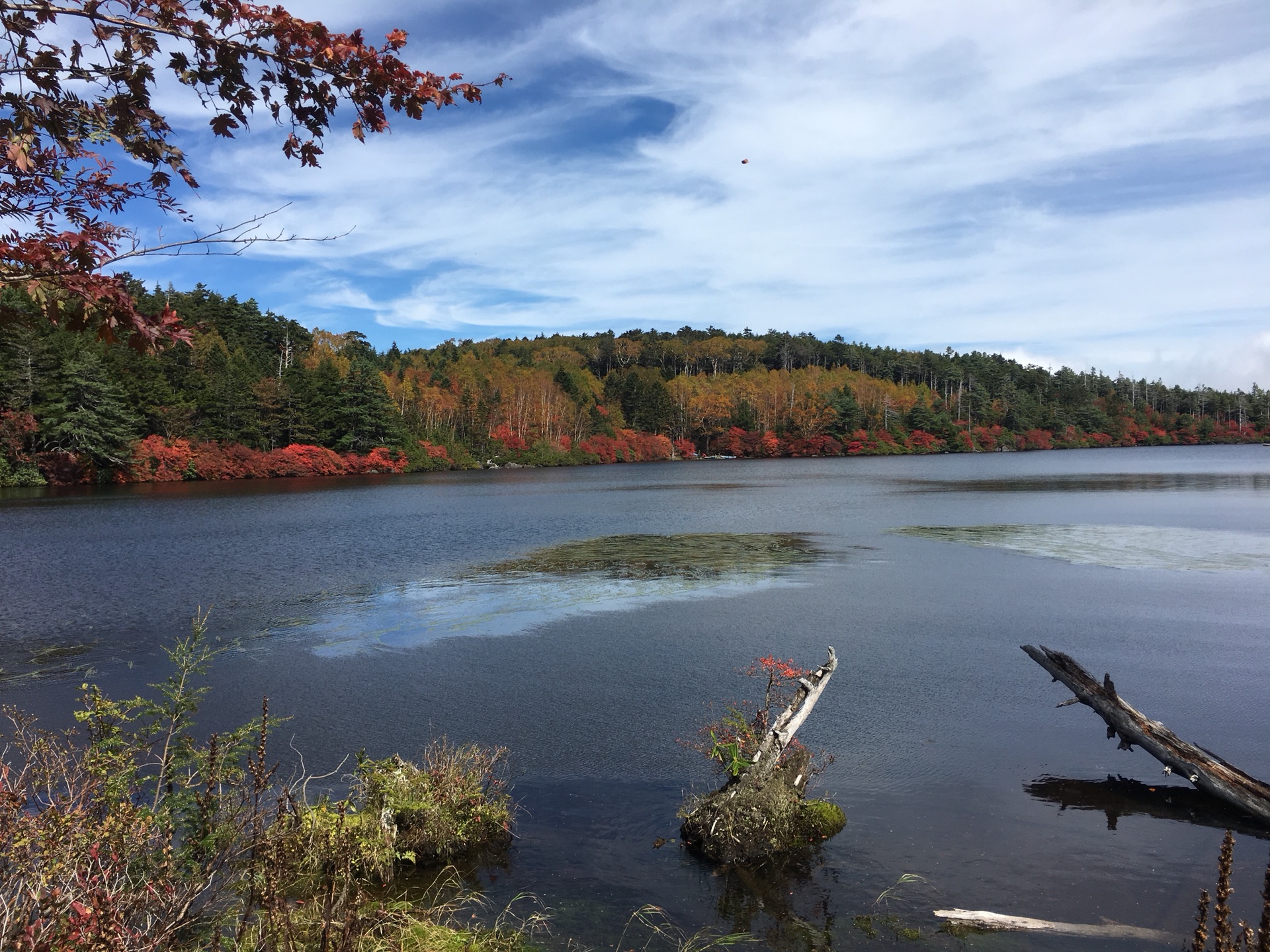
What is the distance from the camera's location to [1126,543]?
2741cm

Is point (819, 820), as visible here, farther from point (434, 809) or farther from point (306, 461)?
point (306, 461)

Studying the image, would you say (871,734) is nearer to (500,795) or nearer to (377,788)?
→ (500,795)

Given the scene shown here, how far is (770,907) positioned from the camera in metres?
6.75

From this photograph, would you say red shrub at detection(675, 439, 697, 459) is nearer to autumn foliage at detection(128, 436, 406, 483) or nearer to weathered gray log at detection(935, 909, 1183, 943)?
autumn foliage at detection(128, 436, 406, 483)

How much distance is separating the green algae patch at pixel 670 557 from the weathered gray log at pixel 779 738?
14.1 metres

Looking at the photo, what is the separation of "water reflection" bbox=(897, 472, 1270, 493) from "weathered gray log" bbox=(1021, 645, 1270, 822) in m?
44.5

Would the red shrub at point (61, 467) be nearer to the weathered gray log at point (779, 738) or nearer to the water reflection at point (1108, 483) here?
the water reflection at point (1108, 483)

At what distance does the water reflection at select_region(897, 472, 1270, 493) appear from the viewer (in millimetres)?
51094

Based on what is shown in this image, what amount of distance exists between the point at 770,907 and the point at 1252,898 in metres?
4.00

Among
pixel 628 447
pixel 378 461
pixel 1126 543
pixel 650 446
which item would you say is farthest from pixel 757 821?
pixel 650 446

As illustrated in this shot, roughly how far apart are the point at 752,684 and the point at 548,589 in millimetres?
9454

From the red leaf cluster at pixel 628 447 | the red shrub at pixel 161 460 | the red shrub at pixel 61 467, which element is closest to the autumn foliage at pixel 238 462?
the red shrub at pixel 161 460

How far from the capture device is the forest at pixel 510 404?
62594 millimetres

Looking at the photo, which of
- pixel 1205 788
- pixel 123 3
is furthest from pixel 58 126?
pixel 1205 788
